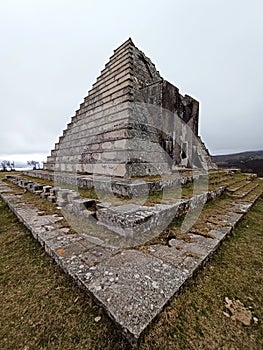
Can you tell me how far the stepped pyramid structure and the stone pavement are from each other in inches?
111

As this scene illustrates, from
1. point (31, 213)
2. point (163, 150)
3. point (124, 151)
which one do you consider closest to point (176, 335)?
point (31, 213)

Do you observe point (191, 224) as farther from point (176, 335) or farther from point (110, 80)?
point (110, 80)

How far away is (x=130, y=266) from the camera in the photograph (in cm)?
183

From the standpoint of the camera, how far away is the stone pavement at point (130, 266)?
1.33m

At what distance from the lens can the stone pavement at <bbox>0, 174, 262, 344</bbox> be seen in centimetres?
133

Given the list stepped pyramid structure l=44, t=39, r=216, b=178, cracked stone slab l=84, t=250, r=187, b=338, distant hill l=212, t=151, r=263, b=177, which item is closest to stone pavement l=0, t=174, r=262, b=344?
cracked stone slab l=84, t=250, r=187, b=338

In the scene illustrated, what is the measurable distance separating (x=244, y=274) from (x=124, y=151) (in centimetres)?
408

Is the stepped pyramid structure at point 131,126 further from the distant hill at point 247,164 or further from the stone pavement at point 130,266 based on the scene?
the distant hill at point 247,164

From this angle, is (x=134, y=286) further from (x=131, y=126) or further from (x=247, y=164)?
(x=247, y=164)

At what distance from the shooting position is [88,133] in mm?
7895

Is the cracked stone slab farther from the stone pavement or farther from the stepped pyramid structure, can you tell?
the stepped pyramid structure

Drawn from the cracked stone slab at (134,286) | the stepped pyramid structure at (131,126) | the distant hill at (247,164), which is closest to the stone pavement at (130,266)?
the cracked stone slab at (134,286)

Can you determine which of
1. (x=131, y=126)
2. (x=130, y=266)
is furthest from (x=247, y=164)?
(x=130, y=266)

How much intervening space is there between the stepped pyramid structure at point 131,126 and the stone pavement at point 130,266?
9.26 ft
